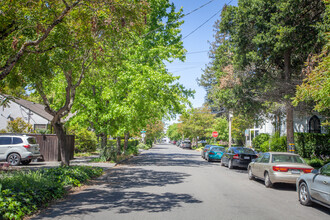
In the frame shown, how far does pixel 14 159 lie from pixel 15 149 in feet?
1.88

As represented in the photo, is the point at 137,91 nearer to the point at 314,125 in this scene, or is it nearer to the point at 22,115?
the point at 22,115

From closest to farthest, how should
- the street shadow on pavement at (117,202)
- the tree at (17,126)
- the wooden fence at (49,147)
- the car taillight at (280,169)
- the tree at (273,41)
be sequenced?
1. the street shadow on pavement at (117,202)
2. the car taillight at (280,169)
3. the tree at (273,41)
4. the wooden fence at (49,147)
5. the tree at (17,126)

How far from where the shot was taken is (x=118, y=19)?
980 cm

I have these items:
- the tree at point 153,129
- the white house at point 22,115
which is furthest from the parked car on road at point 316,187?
the tree at point 153,129

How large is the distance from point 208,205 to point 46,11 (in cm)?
785

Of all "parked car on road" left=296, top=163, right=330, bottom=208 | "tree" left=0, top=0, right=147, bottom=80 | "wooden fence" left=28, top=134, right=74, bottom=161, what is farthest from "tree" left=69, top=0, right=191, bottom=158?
"parked car on road" left=296, top=163, right=330, bottom=208

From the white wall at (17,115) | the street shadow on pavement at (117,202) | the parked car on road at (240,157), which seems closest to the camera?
the street shadow on pavement at (117,202)

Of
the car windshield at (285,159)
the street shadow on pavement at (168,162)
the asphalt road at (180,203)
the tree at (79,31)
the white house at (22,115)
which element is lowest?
the street shadow on pavement at (168,162)

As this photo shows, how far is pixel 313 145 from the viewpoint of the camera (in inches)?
939

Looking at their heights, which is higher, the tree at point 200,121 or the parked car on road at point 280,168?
the tree at point 200,121

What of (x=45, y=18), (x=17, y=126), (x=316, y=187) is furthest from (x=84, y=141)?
(x=316, y=187)

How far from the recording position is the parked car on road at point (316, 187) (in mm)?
7488

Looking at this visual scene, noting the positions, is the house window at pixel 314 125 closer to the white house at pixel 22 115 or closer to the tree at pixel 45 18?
the tree at pixel 45 18

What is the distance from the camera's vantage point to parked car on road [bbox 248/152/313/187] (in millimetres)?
11102
